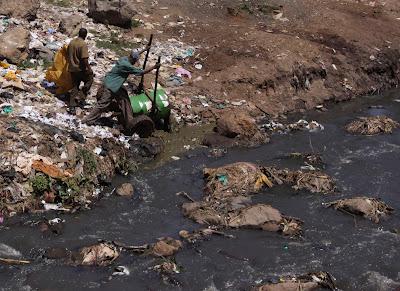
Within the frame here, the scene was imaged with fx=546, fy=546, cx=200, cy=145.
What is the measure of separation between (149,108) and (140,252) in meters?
3.56

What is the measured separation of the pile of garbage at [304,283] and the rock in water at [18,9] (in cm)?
902

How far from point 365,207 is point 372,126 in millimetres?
3928

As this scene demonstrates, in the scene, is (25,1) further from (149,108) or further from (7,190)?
(7,190)

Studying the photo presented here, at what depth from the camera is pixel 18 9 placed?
12.5m

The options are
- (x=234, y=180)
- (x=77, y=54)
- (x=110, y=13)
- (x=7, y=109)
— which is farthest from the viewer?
(x=110, y=13)

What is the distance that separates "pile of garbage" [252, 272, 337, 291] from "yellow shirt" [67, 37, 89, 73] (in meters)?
5.10

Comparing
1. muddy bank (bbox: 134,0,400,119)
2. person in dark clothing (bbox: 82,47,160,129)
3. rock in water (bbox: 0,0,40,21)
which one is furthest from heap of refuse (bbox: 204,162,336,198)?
rock in water (bbox: 0,0,40,21)

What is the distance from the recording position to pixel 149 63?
12.2m

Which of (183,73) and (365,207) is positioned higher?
(183,73)

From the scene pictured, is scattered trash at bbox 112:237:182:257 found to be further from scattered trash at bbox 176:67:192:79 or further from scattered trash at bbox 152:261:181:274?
scattered trash at bbox 176:67:192:79

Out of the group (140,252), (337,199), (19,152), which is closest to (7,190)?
(19,152)

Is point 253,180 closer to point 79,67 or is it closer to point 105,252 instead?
point 105,252

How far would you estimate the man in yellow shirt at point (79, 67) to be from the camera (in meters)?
9.30

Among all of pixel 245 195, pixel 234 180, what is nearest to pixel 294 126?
pixel 234 180
